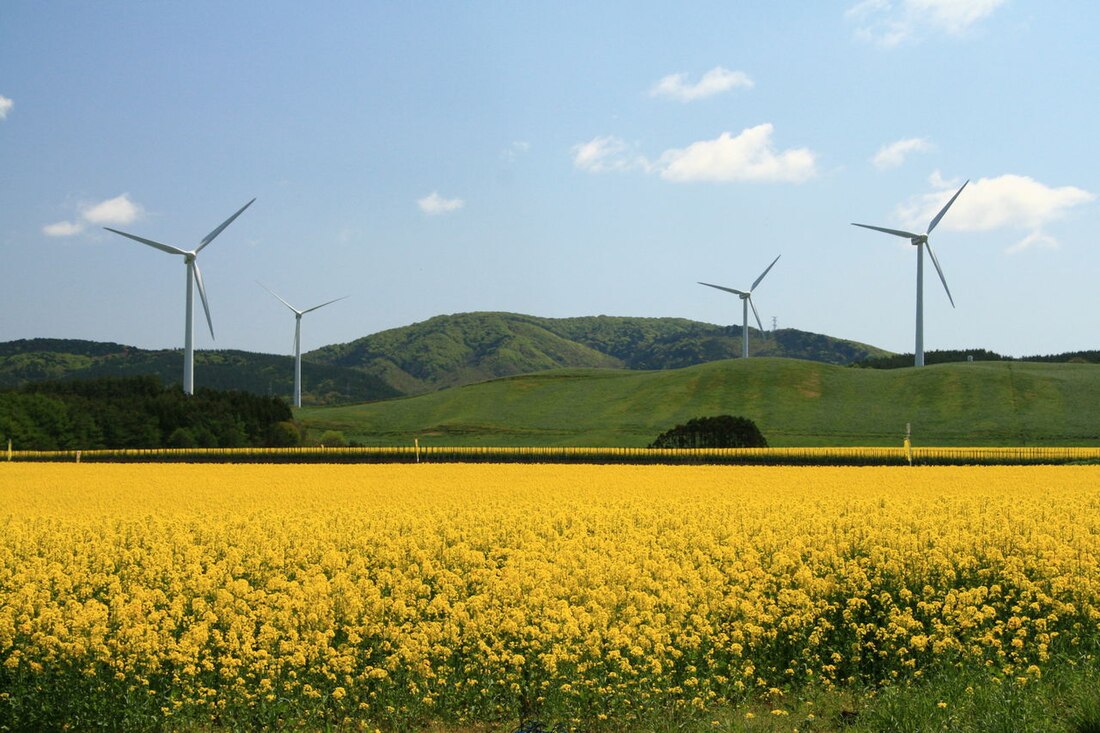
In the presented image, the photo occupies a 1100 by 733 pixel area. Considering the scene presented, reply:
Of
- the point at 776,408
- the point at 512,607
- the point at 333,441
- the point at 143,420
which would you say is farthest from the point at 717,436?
the point at 512,607

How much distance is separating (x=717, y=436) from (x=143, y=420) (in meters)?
52.3

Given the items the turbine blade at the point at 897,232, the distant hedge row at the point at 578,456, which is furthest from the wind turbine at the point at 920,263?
the distant hedge row at the point at 578,456

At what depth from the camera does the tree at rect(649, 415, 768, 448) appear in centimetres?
7550

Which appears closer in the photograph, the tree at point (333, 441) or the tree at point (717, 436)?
the tree at point (717, 436)

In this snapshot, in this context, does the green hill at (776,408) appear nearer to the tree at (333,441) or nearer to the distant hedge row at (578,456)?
the tree at (333,441)

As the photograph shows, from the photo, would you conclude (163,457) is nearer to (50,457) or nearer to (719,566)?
(50,457)

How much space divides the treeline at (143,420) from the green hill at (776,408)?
44.4ft

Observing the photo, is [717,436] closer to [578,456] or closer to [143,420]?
[578,456]

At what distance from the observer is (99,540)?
2005cm

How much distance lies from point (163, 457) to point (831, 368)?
351ft

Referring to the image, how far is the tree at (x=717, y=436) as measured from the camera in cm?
→ 7550

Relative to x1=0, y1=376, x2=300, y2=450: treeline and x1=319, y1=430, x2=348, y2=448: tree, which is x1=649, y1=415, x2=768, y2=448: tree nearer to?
x1=319, y1=430, x2=348, y2=448: tree

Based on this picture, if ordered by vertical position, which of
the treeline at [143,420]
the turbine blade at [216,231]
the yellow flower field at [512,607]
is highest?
the turbine blade at [216,231]

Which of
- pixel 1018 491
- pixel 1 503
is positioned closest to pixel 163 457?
pixel 1 503
